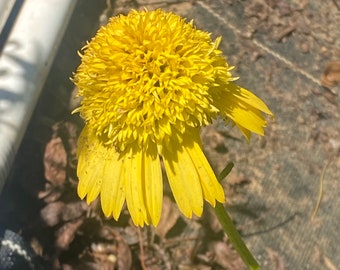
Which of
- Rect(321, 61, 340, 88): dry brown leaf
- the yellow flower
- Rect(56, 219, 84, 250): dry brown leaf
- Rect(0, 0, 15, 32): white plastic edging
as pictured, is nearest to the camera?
the yellow flower

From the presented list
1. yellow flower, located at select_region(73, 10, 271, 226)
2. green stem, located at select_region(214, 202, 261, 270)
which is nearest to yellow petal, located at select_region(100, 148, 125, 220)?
yellow flower, located at select_region(73, 10, 271, 226)

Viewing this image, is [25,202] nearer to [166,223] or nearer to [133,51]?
[166,223]

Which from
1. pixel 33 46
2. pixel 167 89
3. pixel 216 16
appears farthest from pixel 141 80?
pixel 216 16

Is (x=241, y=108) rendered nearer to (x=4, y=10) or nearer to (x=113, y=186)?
(x=113, y=186)

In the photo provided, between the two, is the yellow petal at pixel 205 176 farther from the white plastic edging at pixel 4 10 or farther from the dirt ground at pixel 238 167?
the white plastic edging at pixel 4 10

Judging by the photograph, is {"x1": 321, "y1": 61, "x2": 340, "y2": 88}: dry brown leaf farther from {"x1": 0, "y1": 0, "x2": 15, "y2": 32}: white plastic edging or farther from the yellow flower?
the yellow flower

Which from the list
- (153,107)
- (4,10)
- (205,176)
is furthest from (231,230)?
(4,10)
